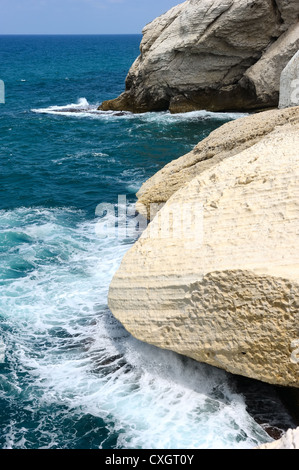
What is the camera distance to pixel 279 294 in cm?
725

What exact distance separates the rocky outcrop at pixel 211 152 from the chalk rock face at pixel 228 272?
3464 mm

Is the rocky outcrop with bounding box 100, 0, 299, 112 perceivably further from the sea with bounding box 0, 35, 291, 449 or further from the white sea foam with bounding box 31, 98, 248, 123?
the sea with bounding box 0, 35, 291, 449

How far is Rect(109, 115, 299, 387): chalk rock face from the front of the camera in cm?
745

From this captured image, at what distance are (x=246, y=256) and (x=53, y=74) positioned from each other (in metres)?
55.2

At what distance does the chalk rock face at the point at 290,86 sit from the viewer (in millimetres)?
14772

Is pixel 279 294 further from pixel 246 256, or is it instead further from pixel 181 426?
pixel 181 426

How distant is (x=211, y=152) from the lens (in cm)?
1330

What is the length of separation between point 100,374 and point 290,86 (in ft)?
34.1

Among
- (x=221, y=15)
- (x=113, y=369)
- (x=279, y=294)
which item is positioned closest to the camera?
(x=279, y=294)

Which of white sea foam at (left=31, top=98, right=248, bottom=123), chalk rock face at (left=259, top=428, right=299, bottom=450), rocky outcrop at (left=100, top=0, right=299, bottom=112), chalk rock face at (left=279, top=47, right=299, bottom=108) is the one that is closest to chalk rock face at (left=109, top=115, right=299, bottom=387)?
chalk rock face at (left=259, top=428, right=299, bottom=450)

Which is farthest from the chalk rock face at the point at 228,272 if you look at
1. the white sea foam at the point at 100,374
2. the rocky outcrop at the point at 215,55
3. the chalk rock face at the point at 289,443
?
the rocky outcrop at the point at 215,55

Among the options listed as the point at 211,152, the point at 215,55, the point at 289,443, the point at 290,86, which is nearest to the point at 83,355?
the point at 289,443

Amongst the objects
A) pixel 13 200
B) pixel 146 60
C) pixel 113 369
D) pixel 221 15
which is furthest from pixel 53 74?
pixel 113 369

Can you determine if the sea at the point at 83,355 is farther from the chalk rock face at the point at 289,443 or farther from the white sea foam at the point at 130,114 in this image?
the white sea foam at the point at 130,114
